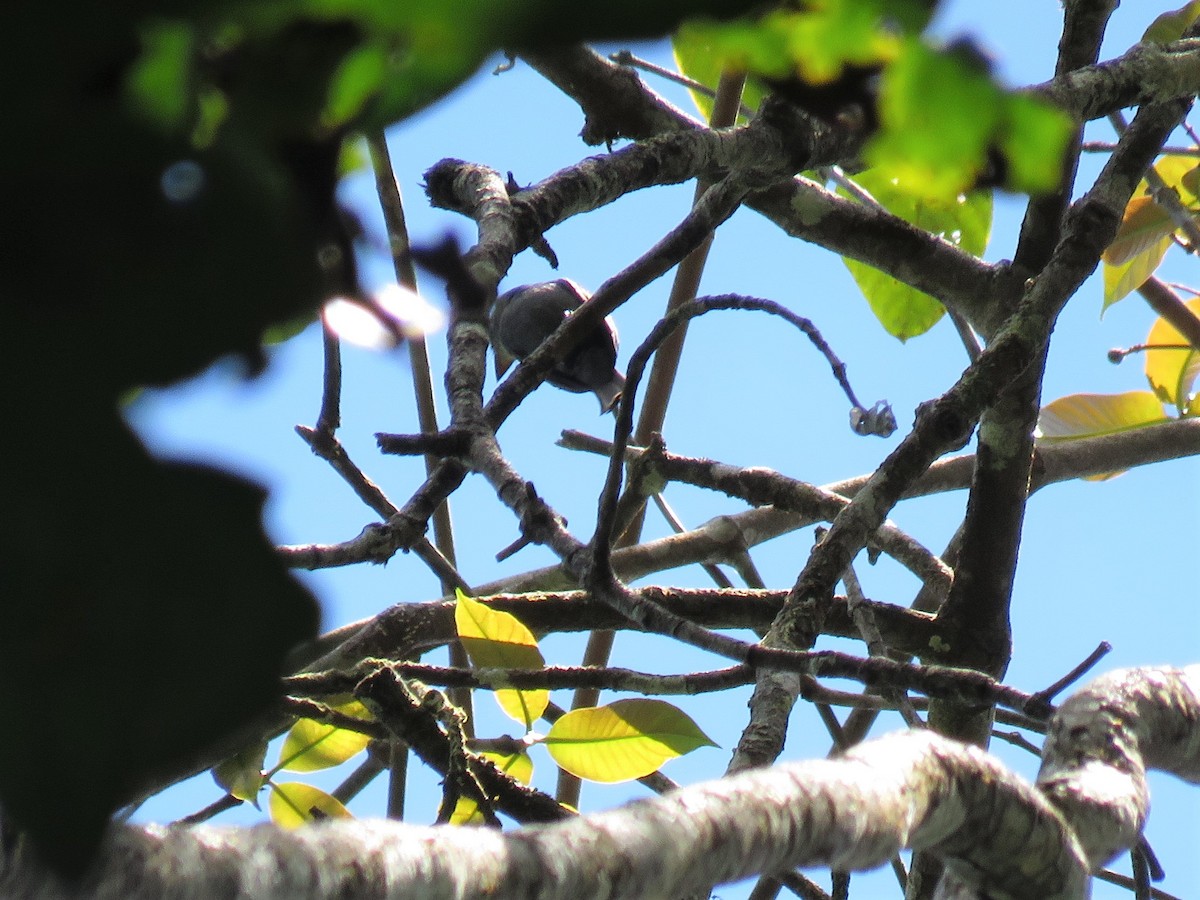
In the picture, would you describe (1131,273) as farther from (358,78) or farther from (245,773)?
(358,78)

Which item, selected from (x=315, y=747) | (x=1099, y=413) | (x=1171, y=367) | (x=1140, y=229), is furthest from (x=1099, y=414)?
(x=315, y=747)

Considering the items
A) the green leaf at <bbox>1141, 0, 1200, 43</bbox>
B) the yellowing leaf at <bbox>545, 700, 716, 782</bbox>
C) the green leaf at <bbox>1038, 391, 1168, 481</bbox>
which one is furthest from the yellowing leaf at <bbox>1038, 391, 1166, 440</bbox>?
the yellowing leaf at <bbox>545, 700, 716, 782</bbox>

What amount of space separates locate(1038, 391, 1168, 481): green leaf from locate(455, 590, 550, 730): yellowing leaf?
48.5 inches

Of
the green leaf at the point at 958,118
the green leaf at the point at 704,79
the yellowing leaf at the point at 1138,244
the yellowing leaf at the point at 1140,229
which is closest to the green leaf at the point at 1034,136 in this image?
the green leaf at the point at 958,118

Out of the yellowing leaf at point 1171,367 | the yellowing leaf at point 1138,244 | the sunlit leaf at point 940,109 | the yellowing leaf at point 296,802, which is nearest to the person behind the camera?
the sunlit leaf at point 940,109

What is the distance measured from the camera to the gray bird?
1.89m

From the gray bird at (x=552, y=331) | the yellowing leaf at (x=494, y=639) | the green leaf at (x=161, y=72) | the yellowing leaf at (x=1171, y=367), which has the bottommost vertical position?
the yellowing leaf at (x=494, y=639)

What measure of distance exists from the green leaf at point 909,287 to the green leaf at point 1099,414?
0.29 m

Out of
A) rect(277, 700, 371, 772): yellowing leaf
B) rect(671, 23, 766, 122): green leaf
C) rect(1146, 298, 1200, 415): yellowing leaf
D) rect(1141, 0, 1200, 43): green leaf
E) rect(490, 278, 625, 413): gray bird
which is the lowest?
rect(277, 700, 371, 772): yellowing leaf

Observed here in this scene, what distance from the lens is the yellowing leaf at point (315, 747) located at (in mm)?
1461

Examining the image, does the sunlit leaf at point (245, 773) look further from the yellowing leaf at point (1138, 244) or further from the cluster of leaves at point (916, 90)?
the yellowing leaf at point (1138, 244)

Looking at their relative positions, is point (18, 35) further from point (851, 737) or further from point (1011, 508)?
point (851, 737)

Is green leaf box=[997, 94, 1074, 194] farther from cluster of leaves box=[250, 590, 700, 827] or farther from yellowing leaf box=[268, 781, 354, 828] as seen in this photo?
yellowing leaf box=[268, 781, 354, 828]

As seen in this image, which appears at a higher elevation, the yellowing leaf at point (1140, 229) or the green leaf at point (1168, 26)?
the green leaf at point (1168, 26)
